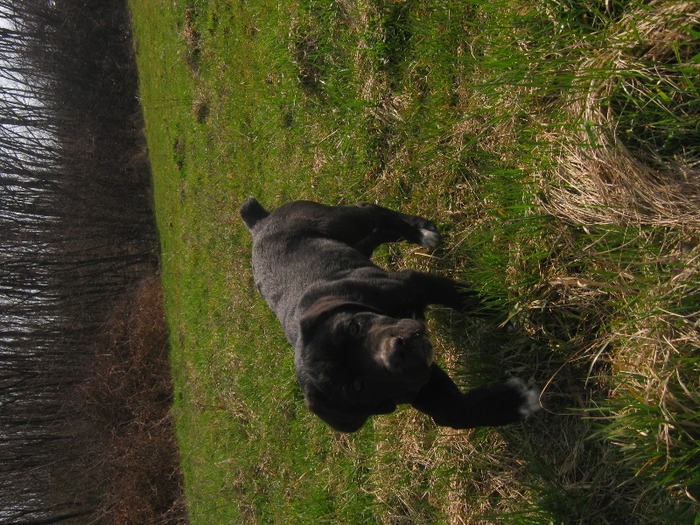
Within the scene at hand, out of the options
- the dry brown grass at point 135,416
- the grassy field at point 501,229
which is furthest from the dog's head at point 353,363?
the dry brown grass at point 135,416

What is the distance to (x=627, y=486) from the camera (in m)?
2.96

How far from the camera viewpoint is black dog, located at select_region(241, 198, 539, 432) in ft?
10.7

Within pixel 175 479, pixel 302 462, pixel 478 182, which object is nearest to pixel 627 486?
pixel 478 182

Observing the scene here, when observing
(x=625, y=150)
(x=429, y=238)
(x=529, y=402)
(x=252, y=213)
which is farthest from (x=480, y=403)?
(x=252, y=213)

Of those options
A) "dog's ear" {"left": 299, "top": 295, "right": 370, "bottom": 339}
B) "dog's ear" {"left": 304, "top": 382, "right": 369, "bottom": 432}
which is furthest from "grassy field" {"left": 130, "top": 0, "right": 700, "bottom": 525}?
"dog's ear" {"left": 304, "top": 382, "right": 369, "bottom": 432}

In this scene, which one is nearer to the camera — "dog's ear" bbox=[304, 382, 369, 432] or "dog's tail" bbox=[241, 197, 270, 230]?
"dog's ear" bbox=[304, 382, 369, 432]

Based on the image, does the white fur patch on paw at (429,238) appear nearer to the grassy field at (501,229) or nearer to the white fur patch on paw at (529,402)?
the grassy field at (501,229)

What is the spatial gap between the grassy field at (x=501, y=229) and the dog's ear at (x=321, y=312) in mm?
871

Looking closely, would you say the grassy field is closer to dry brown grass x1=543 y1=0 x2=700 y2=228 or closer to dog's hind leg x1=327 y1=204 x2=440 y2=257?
dry brown grass x1=543 y1=0 x2=700 y2=228

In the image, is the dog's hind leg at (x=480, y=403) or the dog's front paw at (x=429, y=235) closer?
the dog's hind leg at (x=480, y=403)

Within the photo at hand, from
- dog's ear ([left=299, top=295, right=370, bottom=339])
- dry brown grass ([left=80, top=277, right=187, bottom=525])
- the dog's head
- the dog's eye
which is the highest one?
dog's ear ([left=299, top=295, right=370, bottom=339])

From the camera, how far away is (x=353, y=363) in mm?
3379

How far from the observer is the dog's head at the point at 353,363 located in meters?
3.21

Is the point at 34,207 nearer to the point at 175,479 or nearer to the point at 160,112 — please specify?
the point at 160,112
